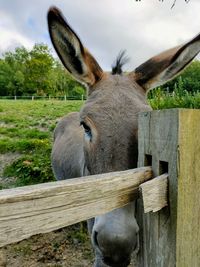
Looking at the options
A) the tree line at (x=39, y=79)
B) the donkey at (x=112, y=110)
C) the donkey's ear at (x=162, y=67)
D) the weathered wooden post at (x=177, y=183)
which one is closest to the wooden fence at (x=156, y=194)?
the weathered wooden post at (x=177, y=183)

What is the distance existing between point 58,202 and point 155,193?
0.43 m

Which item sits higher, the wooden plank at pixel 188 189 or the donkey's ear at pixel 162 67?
the donkey's ear at pixel 162 67

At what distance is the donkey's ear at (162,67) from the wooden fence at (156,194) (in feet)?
3.59

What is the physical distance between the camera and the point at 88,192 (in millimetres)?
1127

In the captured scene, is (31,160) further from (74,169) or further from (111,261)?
(111,261)

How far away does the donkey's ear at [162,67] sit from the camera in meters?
2.34

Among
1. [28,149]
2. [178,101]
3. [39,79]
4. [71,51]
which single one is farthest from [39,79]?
[71,51]

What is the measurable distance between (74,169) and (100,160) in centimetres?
186

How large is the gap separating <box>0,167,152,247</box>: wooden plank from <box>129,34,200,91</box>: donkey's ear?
4.42 feet

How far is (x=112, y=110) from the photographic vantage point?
213cm

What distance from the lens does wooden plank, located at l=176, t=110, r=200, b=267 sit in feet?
4.06

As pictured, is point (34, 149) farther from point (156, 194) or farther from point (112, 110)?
point (156, 194)

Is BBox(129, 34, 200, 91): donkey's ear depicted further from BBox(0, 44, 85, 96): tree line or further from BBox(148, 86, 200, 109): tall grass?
BBox(0, 44, 85, 96): tree line

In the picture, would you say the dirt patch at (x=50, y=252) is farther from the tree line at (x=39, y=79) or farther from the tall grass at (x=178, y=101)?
the tree line at (x=39, y=79)
